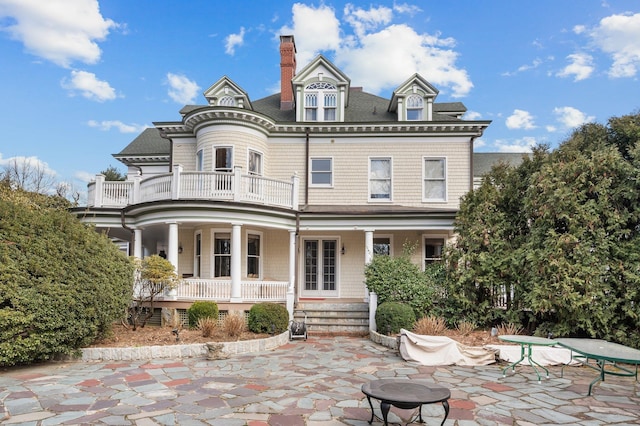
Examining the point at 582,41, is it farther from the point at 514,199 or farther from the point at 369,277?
the point at 369,277

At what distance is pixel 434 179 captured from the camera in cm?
1620

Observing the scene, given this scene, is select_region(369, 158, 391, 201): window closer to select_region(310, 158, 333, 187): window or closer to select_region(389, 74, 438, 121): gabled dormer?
select_region(310, 158, 333, 187): window

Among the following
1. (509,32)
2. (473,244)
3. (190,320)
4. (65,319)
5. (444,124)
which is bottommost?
(190,320)

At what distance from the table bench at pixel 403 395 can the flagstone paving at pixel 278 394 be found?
46 centimetres

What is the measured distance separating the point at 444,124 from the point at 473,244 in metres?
5.93

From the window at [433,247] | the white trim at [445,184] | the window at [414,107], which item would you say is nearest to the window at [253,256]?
the window at [433,247]

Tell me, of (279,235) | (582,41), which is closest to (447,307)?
(279,235)

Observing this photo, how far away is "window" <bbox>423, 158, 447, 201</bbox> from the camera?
16188mm

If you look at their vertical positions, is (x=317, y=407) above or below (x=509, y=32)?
below

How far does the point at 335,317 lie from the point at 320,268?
318cm

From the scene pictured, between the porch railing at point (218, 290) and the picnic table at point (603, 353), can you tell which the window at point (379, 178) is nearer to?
the porch railing at point (218, 290)

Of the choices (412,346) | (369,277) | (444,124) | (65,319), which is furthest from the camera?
(444,124)

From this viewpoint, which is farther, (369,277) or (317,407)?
(369,277)

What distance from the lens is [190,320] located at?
37.9 ft
